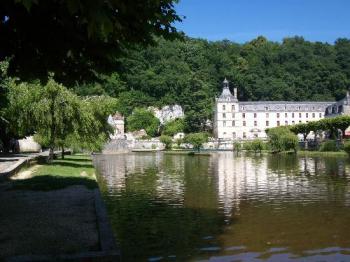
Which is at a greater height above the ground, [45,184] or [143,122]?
[143,122]

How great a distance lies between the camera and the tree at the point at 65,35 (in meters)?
7.91

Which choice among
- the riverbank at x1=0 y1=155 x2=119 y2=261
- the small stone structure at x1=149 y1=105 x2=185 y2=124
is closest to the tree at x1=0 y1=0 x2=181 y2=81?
the riverbank at x1=0 y1=155 x2=119 y2=261

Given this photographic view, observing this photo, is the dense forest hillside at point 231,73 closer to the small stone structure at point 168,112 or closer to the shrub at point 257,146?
the small stone structure at point 168,112

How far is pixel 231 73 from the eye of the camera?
14538 cm

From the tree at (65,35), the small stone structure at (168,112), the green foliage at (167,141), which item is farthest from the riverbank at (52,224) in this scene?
the small stone structure at (168,112)

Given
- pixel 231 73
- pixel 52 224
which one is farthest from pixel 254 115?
pixel 52 224

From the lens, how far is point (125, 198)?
59.2ft

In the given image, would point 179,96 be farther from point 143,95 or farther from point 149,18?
point 149,18

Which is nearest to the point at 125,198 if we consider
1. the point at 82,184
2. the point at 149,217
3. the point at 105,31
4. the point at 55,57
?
the point at 82,184

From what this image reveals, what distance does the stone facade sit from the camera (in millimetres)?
126188

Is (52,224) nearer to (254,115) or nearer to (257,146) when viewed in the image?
(257,146)

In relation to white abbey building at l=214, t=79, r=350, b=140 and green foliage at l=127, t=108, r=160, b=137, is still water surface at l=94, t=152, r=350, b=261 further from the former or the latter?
white abbey building at l=214, t=79, r=350, b=140

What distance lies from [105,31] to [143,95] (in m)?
129

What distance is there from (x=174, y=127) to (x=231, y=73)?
3347 cm
